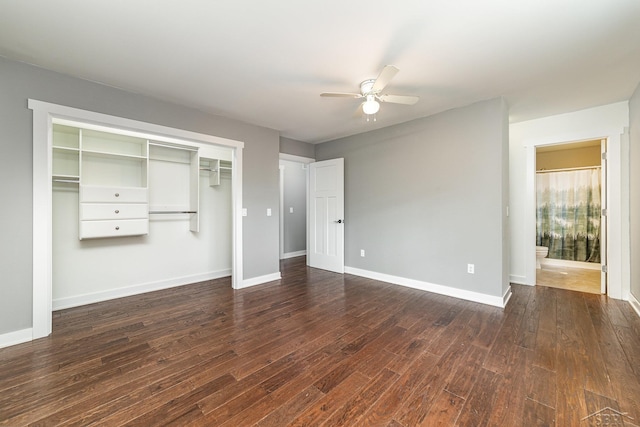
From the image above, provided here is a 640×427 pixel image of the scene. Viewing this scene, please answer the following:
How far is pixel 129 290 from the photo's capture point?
3.53m

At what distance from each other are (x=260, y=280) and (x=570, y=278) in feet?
17.2

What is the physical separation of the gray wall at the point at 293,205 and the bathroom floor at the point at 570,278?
4.75m

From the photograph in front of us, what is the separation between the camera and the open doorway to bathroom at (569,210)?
4.92 metres

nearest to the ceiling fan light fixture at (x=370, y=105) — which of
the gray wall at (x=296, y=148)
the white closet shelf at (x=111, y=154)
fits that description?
the gray wall at (x=296, y=148)

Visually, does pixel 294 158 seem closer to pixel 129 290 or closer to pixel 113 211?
pixel 113 211

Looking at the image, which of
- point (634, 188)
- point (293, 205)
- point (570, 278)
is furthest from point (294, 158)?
point (570, 278)

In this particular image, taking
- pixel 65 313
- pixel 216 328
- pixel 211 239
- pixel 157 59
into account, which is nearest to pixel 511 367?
pixel 216 328

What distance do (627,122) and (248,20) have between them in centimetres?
465

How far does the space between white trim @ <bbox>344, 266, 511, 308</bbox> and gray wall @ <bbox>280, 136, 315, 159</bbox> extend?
2451 mm

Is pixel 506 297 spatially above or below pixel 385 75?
below

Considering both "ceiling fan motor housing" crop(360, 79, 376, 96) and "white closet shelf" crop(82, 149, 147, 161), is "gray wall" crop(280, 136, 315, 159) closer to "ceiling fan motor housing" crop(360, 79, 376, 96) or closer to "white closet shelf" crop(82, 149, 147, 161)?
"white closet shelf" crop(82, 149, 147, 161)

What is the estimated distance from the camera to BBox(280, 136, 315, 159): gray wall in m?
4.81

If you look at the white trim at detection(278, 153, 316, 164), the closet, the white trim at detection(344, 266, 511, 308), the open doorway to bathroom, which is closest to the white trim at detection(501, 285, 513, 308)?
the white trim at detection(344, 266, 511, 308)

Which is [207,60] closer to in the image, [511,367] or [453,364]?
[453,364]
